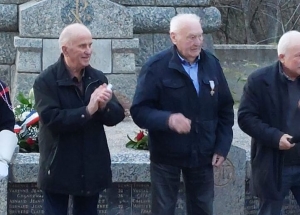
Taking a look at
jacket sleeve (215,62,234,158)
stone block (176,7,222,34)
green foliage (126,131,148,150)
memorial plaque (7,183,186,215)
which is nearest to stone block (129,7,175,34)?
stone block (176,7,222,34)

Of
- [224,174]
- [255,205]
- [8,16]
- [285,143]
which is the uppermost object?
[8,16]

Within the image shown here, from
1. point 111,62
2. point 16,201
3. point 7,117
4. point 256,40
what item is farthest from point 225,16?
point 7,117

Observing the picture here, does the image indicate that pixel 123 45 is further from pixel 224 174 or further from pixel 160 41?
pixel 224 174

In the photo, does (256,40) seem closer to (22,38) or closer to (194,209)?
(22,38)

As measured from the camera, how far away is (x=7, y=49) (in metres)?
9.98

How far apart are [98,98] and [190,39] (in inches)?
26.8

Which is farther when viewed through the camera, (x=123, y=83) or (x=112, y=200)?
(x=123, y=83)

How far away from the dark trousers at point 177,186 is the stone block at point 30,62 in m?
4.02

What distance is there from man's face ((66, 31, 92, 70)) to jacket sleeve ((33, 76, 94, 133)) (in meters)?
0.20

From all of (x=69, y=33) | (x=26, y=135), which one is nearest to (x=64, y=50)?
(x=69, y=33)

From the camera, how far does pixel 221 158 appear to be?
5.45 metres

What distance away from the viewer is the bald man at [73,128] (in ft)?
17.5

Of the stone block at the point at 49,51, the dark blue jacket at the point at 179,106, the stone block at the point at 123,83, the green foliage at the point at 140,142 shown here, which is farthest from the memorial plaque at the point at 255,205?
the stone block at the point at 49,51

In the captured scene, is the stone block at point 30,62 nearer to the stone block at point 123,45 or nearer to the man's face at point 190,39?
the stone block at point 123,45
